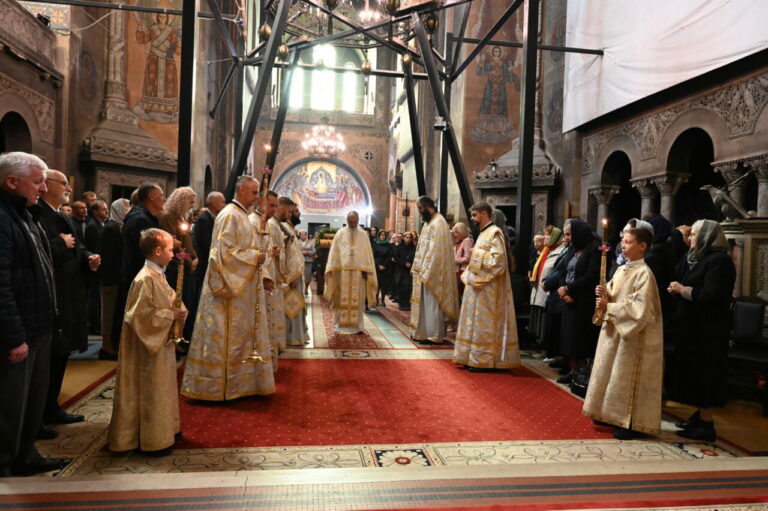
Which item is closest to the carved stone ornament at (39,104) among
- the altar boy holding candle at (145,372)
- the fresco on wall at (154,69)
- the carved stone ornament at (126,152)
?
the carved stone ornament at (126,152)

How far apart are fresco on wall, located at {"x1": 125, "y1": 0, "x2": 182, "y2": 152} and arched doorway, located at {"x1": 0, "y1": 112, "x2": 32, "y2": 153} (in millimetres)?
3428

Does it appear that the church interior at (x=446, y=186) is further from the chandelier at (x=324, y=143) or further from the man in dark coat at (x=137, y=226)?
the chandelier at (x=324, y=143)

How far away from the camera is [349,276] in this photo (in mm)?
7719

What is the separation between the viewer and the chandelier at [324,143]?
1013 inches

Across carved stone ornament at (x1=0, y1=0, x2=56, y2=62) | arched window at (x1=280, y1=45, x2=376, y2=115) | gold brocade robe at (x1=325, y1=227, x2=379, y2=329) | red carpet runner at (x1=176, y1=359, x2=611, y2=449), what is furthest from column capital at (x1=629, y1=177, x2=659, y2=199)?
arched window at (x1=280, y1=45, x2=376, y2=115)

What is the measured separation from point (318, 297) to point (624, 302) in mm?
9914

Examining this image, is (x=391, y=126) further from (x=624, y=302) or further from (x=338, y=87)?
(x=624, y=302)

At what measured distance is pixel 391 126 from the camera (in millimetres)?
26453

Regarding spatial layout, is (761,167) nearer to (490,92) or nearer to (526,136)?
(526,136)

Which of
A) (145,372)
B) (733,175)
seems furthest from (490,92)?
(145,372)

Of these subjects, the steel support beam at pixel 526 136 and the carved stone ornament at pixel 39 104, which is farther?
the carved stone ornament at pixel 39 104

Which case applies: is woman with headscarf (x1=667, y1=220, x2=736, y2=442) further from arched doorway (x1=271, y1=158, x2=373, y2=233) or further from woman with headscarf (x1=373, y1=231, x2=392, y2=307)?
arched doorway (x1=271, y1=158, x2=373, y2=233)

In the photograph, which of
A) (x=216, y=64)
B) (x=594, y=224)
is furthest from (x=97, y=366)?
(x=216, y=64)

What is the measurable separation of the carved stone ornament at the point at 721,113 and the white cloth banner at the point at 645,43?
1.38 feet
